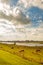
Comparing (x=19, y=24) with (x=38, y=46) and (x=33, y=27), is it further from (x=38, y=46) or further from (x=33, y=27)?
(x=38, y=46)

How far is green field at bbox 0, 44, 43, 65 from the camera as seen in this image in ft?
10.2

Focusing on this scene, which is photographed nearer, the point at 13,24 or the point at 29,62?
the point at 29,62

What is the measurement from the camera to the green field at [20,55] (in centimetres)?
312

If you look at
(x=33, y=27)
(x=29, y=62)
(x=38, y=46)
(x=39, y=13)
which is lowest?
(x=29, y=62)

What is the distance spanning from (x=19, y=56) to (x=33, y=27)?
0.55m

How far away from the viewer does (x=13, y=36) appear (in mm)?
3289

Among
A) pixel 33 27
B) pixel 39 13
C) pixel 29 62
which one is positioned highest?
pixel 39 13

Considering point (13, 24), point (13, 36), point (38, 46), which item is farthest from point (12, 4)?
point (38, 46)

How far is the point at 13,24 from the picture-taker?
3336mm

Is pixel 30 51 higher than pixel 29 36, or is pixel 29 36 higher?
pixel 29 36

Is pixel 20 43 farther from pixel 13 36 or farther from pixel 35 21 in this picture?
pixel 35 21

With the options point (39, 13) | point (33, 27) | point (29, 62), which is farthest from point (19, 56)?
point (39, 13)

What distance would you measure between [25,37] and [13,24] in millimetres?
308

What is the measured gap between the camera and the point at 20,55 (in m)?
3.17
